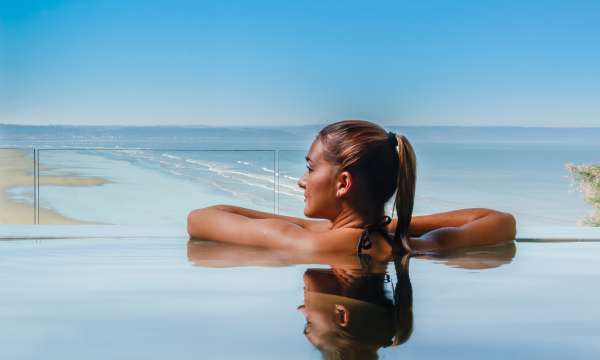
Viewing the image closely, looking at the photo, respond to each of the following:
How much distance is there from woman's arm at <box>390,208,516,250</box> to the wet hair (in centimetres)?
8

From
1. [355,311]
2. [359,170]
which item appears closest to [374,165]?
[359,170]

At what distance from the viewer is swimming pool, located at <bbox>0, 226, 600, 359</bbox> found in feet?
1.85

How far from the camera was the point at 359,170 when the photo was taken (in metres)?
1.19

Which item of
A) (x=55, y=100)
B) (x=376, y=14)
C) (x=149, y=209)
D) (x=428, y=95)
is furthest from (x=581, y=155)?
(x=55, y=100)

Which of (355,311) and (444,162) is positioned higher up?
(355,311)

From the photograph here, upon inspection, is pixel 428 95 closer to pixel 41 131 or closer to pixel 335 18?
pixel 335 18

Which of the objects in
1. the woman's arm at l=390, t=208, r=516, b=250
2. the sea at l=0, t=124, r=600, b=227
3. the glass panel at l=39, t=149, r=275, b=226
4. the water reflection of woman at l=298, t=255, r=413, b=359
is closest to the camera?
the water reflection of woman at l=298, t=255, r=413, b=359

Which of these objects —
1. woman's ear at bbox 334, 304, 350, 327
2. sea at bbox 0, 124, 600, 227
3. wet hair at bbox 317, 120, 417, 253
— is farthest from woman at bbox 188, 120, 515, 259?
sea at bbox 0, 124, 600, 227

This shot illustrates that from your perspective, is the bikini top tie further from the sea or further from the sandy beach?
the sea

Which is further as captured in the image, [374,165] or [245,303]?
[374,165]

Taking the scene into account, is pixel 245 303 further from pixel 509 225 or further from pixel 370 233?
pixel 509 225

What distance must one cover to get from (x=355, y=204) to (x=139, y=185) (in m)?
8.19

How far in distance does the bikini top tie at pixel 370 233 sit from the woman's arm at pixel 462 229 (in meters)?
0.05

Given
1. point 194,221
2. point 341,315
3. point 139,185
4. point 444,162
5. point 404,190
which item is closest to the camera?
point 341,315
